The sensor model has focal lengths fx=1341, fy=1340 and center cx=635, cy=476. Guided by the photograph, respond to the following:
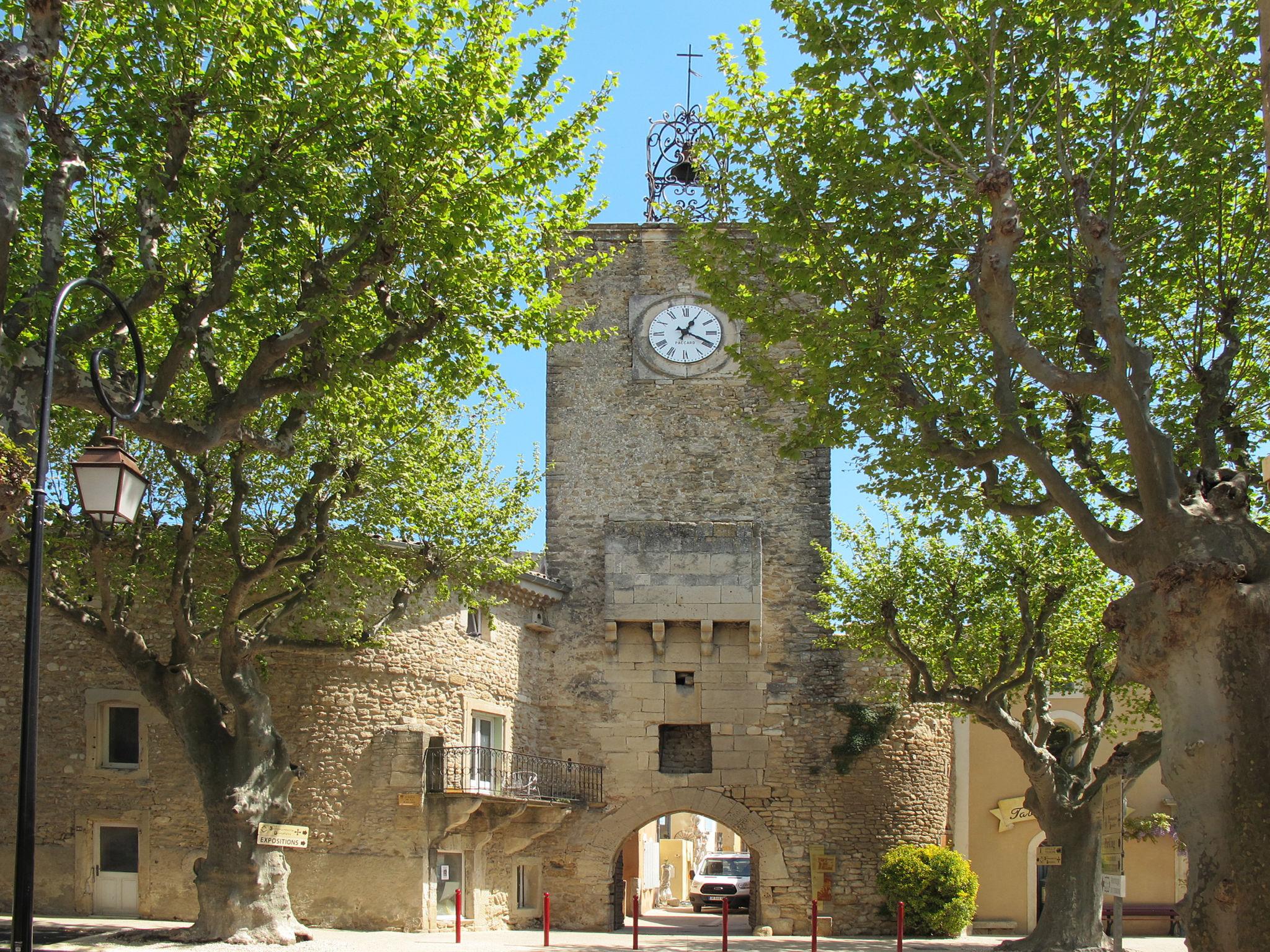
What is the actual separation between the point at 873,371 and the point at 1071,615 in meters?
8.61

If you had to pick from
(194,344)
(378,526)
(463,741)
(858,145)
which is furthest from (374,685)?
(858,145)

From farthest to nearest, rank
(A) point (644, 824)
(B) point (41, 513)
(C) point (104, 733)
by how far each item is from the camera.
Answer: (A) point (644, 824) → (C) point (104, 733) → (B) point (41, 513)

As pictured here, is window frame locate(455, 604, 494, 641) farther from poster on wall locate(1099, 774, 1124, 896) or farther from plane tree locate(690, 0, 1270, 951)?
poster on wall locate(1099, 774, 1124, 896)

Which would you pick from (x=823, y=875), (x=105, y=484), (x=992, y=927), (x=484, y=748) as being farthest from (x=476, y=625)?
(x=105, y=484)

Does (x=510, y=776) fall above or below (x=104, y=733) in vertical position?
below

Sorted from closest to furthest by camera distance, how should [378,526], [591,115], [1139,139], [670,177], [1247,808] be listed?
[1247,808], [1139,139], [591,115], [378,526], [670,177]

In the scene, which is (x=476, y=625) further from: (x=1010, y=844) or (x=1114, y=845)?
(x=1114, y=845)

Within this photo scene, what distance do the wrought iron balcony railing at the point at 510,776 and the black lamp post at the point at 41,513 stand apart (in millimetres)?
11499

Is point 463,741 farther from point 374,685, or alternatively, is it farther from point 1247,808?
point 1247,808

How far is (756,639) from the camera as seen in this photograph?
2289cm

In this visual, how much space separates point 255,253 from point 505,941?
34.6 feet

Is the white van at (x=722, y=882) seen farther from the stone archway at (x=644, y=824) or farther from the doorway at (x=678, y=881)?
the stone archway at (x=644, y=824)

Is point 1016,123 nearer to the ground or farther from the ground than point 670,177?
nearer to the ground

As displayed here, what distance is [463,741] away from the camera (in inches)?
801
